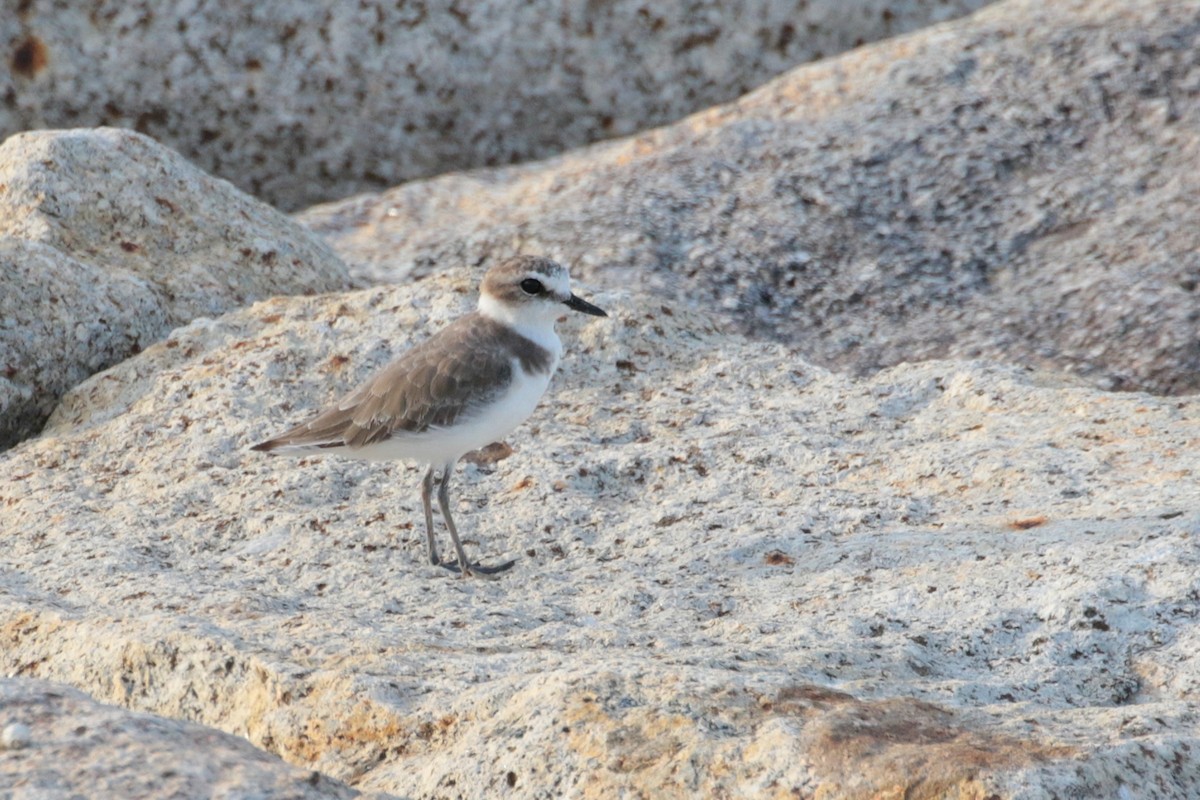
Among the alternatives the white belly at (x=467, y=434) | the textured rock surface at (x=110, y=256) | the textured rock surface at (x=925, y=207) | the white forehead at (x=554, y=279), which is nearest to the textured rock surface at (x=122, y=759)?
the white belly at (x=467, y=434)

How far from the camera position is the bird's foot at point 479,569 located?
642cm

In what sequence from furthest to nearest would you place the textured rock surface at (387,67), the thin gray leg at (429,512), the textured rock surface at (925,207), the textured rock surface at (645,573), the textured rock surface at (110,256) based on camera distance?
the textured rock surface at (387,67) < the textured rock surface at (925,207) < the textured rock surface at (110,256) < the thin gray leg at (429,512) < the textured rock surface at (645,573)

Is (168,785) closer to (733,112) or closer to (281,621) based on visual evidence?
(281,621)

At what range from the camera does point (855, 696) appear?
190 inches

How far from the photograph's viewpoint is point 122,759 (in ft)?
13.1

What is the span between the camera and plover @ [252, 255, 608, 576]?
6773mm

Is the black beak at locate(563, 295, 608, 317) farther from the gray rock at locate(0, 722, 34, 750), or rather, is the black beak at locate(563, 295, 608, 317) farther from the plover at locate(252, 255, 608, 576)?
the gray rock at locate(0, 722, 34, 750)

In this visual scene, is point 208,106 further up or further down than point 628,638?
further up

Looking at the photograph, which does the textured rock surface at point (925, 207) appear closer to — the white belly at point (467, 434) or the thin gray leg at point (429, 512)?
the white belly at point (467, 434)

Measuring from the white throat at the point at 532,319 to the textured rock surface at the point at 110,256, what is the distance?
271 cm

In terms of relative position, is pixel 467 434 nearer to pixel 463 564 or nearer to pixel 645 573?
pixel 463 564

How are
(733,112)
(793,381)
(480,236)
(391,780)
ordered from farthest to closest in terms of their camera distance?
(733,112) → (480,236) → (793,381) → (391,780)

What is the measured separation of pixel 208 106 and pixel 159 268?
437 centimetres

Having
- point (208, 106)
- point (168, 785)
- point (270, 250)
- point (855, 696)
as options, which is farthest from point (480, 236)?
point (168, 785)
